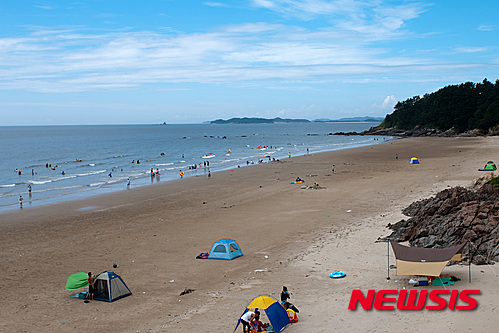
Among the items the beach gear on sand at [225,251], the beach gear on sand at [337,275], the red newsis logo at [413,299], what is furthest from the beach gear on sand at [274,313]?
the beach gear on sand at [225,251]

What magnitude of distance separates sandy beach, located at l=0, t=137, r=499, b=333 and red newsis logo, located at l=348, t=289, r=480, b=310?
12.2 inches

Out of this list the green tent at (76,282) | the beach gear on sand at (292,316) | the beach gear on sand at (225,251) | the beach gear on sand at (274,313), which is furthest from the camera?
the beach gear on sand at (225,251)

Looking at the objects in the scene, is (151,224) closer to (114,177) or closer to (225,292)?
(225,292)

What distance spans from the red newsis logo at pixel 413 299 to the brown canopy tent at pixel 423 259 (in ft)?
2.19

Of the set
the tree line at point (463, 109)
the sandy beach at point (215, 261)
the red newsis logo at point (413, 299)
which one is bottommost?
the sandy beach at point (215, 261)

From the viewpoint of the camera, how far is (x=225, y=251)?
18.6 metres

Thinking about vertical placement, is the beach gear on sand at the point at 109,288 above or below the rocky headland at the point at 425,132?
below

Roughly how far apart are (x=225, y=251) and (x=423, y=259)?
7883 millimetres

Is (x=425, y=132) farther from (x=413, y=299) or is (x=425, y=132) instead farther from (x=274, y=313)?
(x=274, y=313)

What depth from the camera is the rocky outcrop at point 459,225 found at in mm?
15991

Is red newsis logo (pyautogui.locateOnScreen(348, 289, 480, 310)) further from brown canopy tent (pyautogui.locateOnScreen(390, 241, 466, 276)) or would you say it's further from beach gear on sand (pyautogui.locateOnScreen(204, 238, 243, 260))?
beach gear on sand (pyautogui.locateOnScreen(204, 238, 243, 260))

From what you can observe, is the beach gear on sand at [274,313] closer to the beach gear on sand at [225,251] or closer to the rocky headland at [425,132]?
the beach gear on sand at [225,251]

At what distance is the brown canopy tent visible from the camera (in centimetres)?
1362

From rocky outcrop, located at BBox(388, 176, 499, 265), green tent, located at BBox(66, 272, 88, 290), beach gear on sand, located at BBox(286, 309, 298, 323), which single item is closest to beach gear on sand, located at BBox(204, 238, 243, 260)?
green tent, located at BBox(66, 272, 88, 290)
